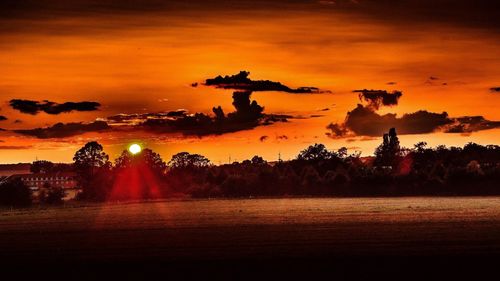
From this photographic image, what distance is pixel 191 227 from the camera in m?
89.7

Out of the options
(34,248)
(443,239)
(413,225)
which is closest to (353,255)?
(443,239)

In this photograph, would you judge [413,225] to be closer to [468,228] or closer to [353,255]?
[468,228]

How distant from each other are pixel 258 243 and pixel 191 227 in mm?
28296

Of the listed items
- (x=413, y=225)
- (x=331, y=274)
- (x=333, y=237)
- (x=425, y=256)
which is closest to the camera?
(x=331, y=274)

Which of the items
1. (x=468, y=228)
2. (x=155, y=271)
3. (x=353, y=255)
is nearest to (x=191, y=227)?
(x=468, y=228)

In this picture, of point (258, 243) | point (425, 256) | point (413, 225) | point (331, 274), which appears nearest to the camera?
point (331, 274)

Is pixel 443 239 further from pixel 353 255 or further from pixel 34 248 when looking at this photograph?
pixel 34 248

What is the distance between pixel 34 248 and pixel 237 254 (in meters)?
17.4

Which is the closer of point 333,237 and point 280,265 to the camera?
point 280,265

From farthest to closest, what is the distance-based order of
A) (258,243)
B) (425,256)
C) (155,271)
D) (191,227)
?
1. (191,227)
2. (258,243)
3. (425,256)
4. (155,271)

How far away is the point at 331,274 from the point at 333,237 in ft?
89.1

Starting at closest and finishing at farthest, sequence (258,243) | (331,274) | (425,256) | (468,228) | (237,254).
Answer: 1. (331,274)
2. (425,256)
3. (237,254)
4. (258,243)
5. (468,228)

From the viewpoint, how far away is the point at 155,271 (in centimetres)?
4288

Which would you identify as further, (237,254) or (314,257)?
(237,254)
